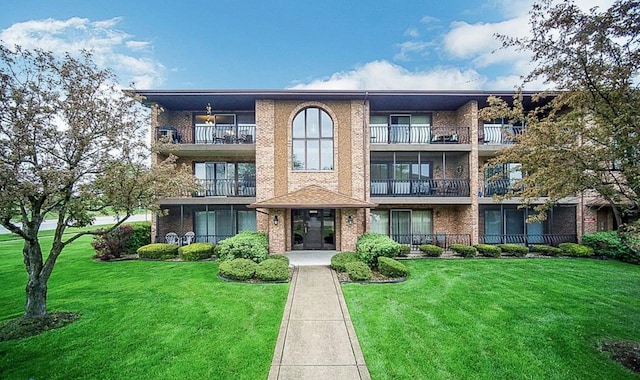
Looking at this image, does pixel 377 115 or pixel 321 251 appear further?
pixel 377 115

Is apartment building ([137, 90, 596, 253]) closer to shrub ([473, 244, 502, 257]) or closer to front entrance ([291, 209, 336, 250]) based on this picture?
front entrance ([291, 209, 336, 250])

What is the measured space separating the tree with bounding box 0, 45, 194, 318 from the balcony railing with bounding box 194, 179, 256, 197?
7.53m

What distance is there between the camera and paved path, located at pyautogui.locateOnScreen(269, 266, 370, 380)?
15.6ft

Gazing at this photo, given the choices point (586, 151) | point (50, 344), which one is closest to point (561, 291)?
point (586, 151)

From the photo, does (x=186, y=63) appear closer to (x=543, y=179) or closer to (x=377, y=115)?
(x=377, y=115)

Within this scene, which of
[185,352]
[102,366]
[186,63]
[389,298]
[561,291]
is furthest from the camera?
[186,63]

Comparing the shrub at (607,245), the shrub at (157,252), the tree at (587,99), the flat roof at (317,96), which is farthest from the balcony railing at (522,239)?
the shrub at (157,252)

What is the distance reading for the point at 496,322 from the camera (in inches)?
259

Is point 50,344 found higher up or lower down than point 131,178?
lower down

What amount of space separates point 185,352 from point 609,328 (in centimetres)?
912

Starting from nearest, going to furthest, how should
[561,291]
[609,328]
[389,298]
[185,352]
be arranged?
[185,352] < [609,328] < [389,298] < [561,291]

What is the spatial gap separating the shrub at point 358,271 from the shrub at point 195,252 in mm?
6675

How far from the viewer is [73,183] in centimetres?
629

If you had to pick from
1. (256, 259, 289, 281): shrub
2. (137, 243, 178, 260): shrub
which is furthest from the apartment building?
(256, 259, 289, 281): shrub
